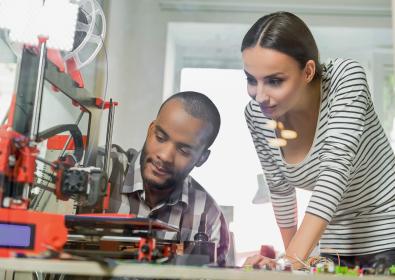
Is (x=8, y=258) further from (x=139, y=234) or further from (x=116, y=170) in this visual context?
(x=116, y=170)

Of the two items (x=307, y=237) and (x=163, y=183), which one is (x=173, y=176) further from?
(x=307, y=237)

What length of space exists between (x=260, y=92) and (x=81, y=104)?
0.52 m

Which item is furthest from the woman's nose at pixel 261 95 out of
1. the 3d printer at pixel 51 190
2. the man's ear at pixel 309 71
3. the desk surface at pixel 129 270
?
the desk surface at pixel 129 270

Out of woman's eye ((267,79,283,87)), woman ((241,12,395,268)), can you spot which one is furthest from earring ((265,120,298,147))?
woman's eye ((267,79,283,87))

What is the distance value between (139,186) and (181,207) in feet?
Result: 0.45

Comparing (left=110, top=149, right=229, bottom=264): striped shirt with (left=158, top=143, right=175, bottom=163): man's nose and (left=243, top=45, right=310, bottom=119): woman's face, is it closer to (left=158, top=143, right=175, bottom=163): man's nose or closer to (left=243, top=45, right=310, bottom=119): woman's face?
(left=158, top=143, right=175, bottom=163): man's nose

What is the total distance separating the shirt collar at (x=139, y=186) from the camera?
1.49 metres

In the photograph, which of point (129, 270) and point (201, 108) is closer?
point (129, 270)

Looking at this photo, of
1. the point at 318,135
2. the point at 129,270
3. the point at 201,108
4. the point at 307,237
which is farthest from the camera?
the point at 201,108

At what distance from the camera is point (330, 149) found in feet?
4.33

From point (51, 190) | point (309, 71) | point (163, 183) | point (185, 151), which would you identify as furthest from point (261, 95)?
point (51, 190)

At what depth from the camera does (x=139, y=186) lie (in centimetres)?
149

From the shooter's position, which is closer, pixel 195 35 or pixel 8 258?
pixel 8 258

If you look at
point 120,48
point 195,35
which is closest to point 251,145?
point 195,35
